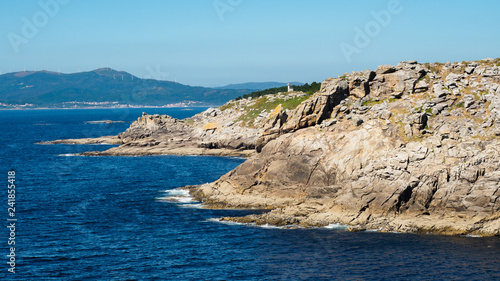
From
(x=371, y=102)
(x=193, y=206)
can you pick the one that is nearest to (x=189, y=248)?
(x=193, y=206)

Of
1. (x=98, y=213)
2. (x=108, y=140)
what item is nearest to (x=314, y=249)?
(x=98, y=213)

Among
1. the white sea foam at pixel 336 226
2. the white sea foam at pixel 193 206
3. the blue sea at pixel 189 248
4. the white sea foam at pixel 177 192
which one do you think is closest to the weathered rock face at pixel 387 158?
the white sea foam at pixel 336 226

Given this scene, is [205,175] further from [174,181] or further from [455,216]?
[455,216]

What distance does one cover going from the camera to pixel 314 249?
55375mm

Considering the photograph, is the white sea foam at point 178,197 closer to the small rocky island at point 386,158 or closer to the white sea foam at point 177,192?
the white sea foam at point 177,192

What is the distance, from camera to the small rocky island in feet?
202

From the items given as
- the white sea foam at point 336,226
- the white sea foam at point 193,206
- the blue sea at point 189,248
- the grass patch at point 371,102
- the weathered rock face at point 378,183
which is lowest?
the blue sea at point 189,248

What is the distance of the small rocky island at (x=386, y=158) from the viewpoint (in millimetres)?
61500

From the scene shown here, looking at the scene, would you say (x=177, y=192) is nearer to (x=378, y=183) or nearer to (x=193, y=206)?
(x=193, y=206)

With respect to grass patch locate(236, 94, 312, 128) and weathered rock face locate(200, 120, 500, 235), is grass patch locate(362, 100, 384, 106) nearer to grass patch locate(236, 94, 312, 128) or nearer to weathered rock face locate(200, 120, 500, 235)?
weathered rock face locate(200, 120, 500, 235)

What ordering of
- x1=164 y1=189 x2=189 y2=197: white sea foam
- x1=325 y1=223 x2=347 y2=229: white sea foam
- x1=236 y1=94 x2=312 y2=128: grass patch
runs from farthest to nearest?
x1=236 y1=94 x2=312 y2=128: grass patch → x1=164 y1=189 x2=189 y2=197: white sea foam → x1=325 y1=223 x2=347 y2=229: white sea foam

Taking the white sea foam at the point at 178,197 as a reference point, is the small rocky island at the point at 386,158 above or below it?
above

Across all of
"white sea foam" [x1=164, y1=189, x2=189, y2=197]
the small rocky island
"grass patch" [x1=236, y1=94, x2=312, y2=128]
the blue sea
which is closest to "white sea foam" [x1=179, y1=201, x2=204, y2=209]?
the blue sea

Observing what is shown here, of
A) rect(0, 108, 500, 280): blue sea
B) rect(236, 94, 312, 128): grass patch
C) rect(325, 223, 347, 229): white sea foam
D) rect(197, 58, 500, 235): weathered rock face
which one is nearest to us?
rect(0, 108, 500, 280): blue sea
